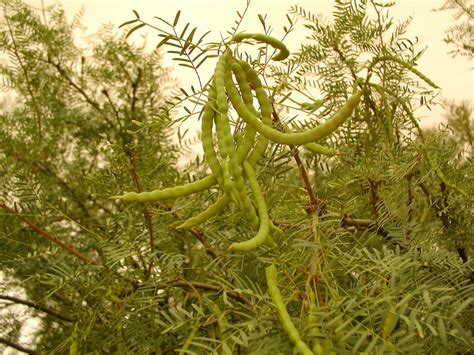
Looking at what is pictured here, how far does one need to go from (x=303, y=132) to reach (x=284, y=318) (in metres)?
0.09

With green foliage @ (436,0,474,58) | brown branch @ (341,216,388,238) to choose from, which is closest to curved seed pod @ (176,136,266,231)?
brown branch @ (341,216,388,238)

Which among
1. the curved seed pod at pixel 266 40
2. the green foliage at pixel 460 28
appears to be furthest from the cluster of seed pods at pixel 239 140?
the green foliage at pixel 460 28

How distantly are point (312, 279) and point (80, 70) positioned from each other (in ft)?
2.61

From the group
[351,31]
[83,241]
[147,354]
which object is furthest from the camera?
[83,241]

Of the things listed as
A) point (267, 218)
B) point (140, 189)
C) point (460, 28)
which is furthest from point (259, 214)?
point (460, 28)

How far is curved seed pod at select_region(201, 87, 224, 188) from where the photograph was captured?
11.4 inches

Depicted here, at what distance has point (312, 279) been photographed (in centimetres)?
28

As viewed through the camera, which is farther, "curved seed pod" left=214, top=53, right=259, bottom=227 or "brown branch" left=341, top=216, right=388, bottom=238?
"brown branch" left=341, top=216, right=388, bottom=238

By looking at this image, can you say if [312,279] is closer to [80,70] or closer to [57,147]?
[57,147]

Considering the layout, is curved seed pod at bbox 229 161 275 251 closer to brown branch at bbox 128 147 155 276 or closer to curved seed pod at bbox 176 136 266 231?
curved seed pod at bbox 176 136 266 231

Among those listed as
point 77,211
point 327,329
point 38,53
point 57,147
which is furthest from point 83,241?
point 327,329

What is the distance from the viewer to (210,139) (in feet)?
0.97

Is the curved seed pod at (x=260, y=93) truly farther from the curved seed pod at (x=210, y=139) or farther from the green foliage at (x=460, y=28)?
the green foliage at (x=460, y=28)

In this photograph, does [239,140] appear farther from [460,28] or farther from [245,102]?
[460,28]
